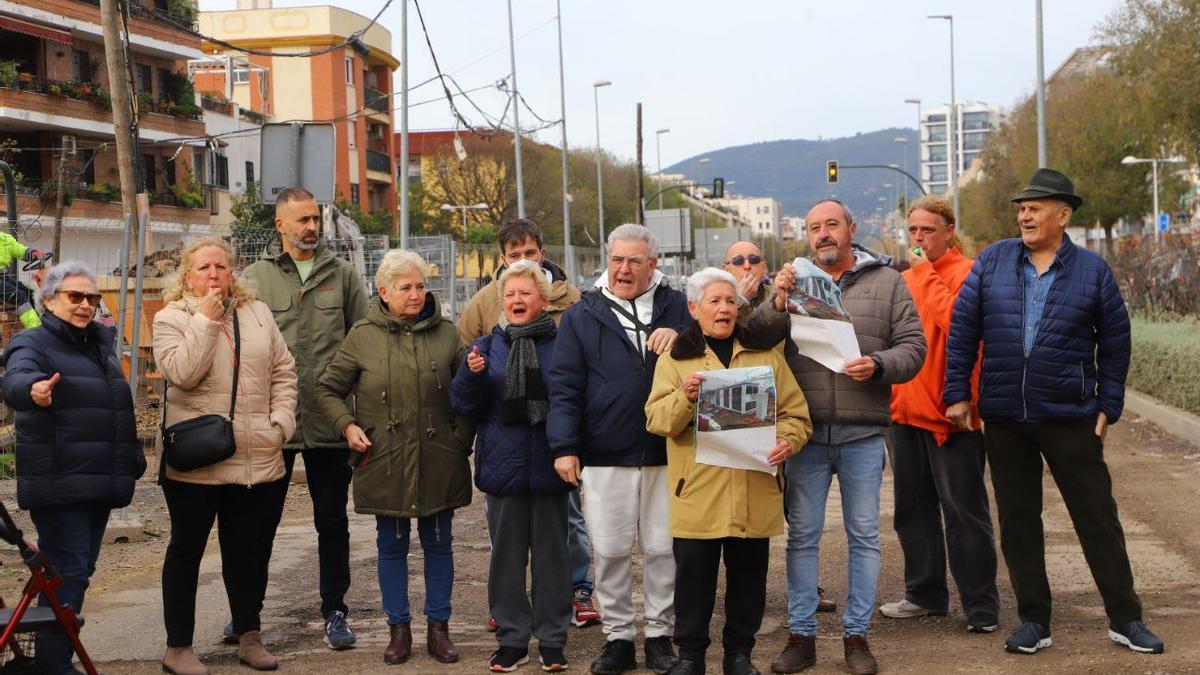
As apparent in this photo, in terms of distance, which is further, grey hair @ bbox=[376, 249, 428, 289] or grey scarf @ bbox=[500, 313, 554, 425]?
grey hair @ bbox=[376, 249, 428, 289]

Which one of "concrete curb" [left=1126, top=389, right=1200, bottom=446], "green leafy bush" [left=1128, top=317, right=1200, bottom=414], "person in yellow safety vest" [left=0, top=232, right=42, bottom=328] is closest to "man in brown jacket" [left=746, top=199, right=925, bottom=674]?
"person in yellow safety vest" [left=0, top=232, right=42, bottom=328]

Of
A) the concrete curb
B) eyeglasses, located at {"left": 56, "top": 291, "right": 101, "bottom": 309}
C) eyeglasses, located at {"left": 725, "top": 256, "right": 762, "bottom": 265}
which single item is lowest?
the concrete curb

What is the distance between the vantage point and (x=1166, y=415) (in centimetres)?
1561

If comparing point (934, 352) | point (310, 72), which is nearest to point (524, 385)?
point (934, 352)

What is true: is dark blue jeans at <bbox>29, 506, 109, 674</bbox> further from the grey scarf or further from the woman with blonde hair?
the grey scarf

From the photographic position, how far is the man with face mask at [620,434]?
6363 mm

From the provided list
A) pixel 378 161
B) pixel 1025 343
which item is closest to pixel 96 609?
pixel 1025 343

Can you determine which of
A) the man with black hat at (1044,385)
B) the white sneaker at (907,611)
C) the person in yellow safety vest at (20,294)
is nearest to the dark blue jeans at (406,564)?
the white sneaker at (907,611)

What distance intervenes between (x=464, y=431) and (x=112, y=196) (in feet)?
117

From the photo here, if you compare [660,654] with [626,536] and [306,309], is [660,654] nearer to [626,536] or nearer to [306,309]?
[626,536]

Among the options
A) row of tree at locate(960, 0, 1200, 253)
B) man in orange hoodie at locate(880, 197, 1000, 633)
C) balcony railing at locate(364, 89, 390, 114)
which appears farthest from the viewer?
balcony railing at locate(364, 89, 390, 114)

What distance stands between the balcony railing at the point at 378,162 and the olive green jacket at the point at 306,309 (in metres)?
63.4

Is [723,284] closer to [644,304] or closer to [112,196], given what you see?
[644,304]

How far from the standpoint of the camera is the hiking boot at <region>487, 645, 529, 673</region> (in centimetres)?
648
